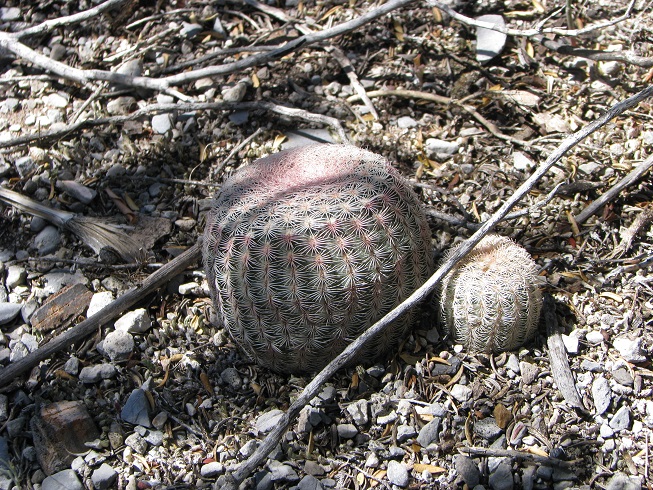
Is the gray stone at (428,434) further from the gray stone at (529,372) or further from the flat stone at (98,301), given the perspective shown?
the flat stone at (98,301)

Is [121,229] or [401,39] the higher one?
[401,39]

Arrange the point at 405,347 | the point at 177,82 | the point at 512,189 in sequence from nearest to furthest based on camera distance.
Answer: the point at 405,347, the point at 512,189, the point at 177,82

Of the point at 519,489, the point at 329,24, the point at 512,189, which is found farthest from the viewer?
the point at 329,24

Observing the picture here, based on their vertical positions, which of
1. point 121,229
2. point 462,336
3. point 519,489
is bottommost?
point 519,489

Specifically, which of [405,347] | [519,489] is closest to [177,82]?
[405,347]

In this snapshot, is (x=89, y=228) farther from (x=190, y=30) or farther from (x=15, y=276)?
(x=190, y=30)

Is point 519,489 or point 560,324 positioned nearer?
point 519,489

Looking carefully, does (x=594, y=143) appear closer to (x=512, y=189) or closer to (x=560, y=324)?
(x=512, y=189)

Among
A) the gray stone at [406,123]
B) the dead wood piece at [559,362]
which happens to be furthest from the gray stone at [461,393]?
the gray stone at [406,123]
